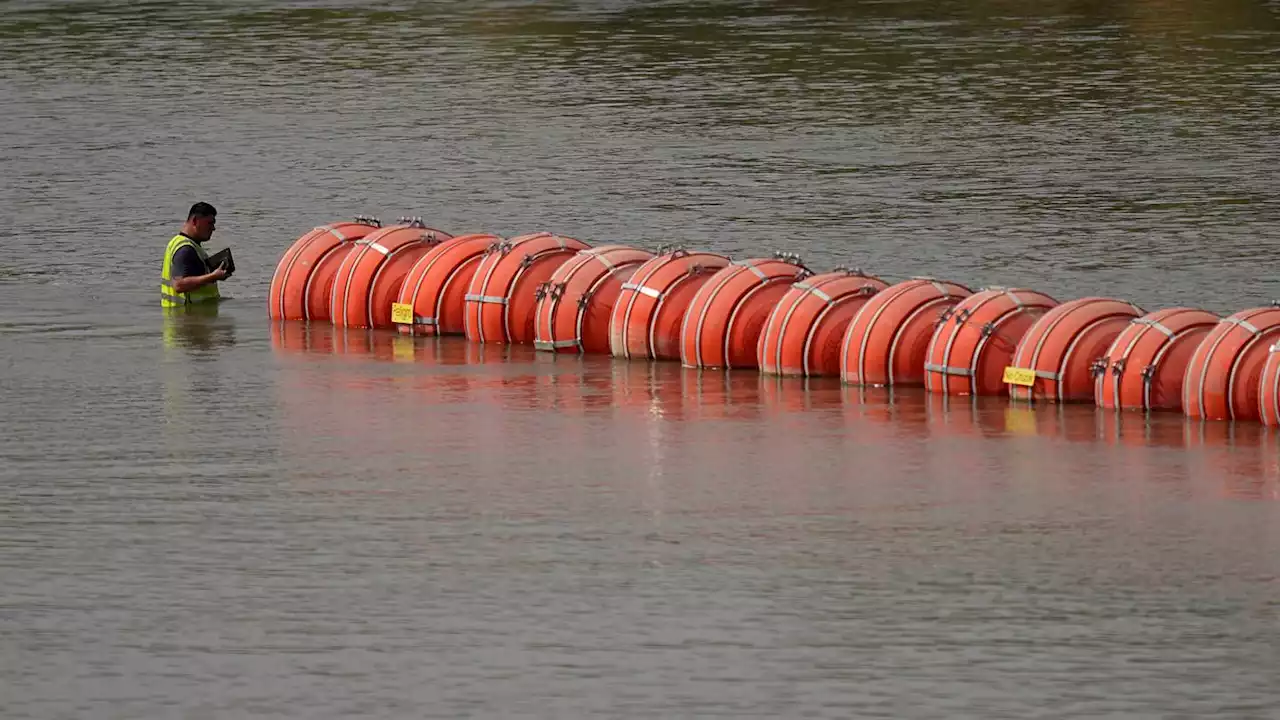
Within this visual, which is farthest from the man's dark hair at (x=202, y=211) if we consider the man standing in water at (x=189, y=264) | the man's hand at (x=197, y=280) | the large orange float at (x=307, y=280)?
the large orange float at (x=307, y=280)

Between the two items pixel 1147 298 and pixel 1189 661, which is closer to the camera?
pixel 1189 661

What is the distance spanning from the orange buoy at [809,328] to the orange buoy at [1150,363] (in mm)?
2613

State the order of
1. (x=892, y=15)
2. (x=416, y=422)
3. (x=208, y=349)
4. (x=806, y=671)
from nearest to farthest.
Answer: (x=806, y=671)
(x=416, y=422)
(x=208, y=349)
(x=892, y=15)

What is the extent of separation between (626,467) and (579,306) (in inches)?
211

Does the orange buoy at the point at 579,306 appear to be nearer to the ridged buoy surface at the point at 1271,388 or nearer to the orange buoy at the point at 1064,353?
the orange buoy at the point at 1064,353

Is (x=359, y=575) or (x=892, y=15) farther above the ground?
(x=892, y=15)

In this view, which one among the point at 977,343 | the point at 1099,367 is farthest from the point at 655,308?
the point at 1099,367

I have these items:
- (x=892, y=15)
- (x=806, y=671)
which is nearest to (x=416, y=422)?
(x=806, y=671)

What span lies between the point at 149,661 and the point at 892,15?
1865 inches

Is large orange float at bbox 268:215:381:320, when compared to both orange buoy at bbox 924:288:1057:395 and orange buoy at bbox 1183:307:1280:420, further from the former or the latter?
orange buoy at bbox 1183:307:1280:420

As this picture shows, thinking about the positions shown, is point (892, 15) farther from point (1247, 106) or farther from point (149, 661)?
point (149, 661)

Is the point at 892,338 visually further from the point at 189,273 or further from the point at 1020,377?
the point at 189,273

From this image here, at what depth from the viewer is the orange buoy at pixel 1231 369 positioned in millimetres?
18922

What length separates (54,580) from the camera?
48.3 ft
